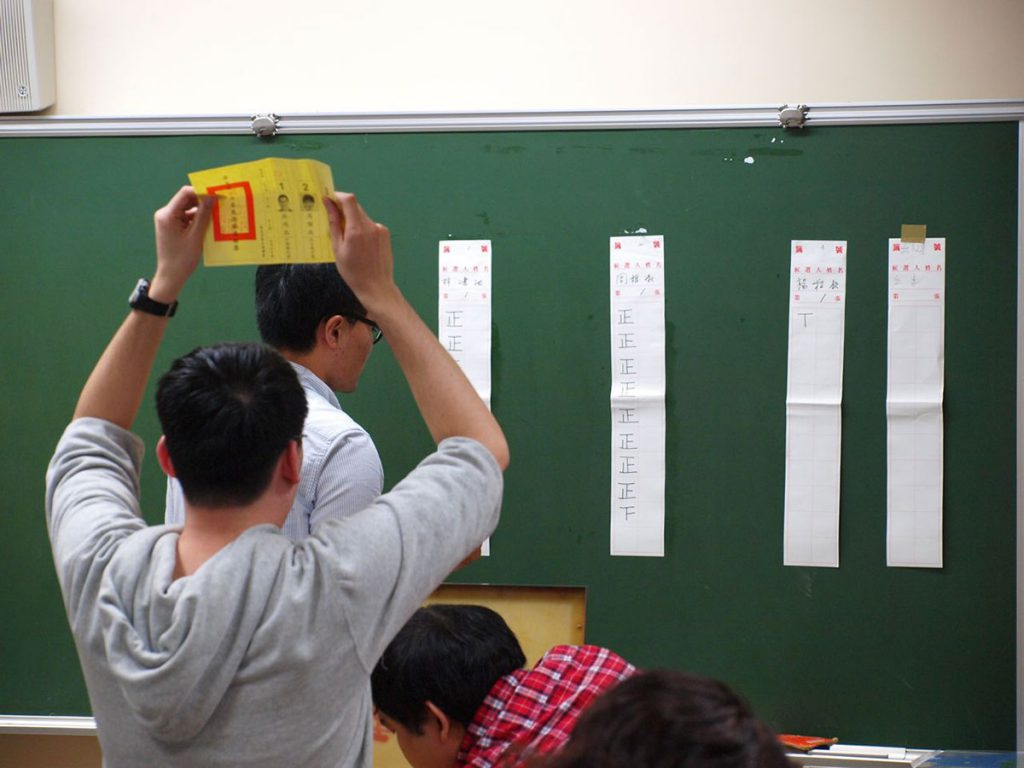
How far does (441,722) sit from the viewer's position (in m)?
1.43

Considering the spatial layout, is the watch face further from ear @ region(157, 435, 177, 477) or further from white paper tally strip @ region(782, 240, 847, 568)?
white paper tally strip @ region(782, 240, 847, 568)

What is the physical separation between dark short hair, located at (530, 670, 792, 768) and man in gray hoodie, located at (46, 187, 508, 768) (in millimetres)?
417

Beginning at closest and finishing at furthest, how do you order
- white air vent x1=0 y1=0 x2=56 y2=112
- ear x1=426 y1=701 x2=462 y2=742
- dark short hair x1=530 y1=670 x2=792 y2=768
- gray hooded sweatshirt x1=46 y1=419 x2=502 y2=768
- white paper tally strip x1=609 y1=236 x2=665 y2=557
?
dark short hair x1=530 y1=670 x2=792 y2=768
gray hooded sweatshirt x1=46 y1=419 x2=502 y2=768
ear x1=426 y1=701 x2=462 y2=742
white paper tally strip x1=609 y1=236 x2=665 y2=557
white air vent x1=0 y1=0 x2=56 y2=112

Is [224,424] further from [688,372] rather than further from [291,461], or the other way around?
[688,372]

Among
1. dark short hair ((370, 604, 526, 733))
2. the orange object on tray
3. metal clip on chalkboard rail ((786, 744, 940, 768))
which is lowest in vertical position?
metal clip on chalkboard rail ((786, 744, 940, 768))

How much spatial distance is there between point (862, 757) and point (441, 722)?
1.32 metres

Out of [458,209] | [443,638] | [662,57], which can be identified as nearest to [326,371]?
[443,638]

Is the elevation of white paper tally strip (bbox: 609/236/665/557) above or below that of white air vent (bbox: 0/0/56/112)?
below

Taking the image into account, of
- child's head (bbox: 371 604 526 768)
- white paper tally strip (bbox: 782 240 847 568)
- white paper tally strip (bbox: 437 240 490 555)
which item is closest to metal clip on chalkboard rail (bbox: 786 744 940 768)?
white paper tally strip (bbox: 782 240 847 568)

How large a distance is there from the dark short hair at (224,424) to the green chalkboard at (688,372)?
4.53 feet

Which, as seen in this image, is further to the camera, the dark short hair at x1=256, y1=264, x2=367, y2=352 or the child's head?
the dark short hair at x1=256, y1=264, x2=367, y2=352

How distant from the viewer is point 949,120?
238 cm

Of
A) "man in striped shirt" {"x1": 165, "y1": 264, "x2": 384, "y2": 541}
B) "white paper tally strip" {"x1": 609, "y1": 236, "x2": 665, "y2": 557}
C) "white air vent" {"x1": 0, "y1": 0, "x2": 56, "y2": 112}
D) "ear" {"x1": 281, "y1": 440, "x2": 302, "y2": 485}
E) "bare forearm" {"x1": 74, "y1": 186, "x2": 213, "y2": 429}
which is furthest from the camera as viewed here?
"white air vent" {"x1": 0, "y1": 0, "x2": 56, "y2": 112}

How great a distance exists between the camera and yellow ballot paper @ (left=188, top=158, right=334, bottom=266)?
1.20m
